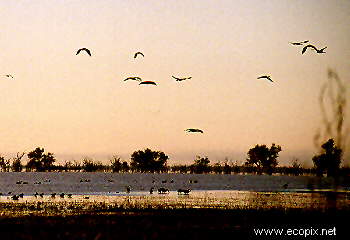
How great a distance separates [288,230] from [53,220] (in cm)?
1436

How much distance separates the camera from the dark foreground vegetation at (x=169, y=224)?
97.7ft

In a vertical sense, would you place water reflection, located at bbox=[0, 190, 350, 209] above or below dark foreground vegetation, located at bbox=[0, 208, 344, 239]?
above

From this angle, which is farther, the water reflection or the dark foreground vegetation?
the water reflection

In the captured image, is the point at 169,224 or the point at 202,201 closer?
the point at 169,224

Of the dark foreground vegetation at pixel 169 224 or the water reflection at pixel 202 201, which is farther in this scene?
the water reflection at pixel 202 201

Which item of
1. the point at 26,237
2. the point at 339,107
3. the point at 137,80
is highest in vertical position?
the point at 137,80

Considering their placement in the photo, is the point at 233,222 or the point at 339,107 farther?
the point at 233,222

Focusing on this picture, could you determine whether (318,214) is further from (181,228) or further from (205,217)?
(181,228)

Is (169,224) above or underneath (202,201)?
underneath

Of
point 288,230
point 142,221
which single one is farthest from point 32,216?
point 288,230

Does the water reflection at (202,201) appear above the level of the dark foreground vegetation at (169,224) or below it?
above

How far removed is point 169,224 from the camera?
35625 mm

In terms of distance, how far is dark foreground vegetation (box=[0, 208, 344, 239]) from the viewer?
97.7 ft

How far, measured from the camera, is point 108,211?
4700 centimetres
